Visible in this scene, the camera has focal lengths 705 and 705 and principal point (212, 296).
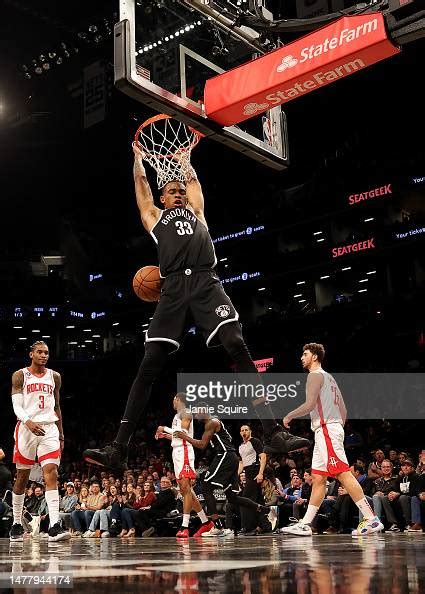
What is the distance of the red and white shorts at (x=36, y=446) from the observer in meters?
6.92

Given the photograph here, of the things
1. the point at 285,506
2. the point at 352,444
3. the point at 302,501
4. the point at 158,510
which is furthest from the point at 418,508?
the point at 352,444

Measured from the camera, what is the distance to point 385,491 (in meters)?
10.7

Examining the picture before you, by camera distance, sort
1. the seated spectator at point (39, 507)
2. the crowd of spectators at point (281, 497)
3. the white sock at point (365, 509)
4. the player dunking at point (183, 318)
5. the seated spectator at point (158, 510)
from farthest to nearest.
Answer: the seated spectator at point (39, 507)
the seated spectator at point (158, 510)
the crowd of spectators at point (281, 497)
the white sock at point (365, 509)
the player dunking at point (183, 318)

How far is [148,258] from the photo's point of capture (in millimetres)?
36969

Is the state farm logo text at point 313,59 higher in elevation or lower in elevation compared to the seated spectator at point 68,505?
higher

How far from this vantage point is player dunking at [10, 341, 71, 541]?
6848 mm

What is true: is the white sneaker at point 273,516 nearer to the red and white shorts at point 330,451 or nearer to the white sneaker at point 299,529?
the white sneaker at point 299,529

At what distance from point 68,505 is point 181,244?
11.6 m

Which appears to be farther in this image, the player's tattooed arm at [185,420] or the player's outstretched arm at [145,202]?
the player's tattooed arm at [185,420]

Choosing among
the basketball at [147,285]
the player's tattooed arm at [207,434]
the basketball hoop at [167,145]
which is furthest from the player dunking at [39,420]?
the basketball hoop at [167,145]

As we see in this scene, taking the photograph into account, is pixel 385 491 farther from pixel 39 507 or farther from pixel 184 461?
A: pixel 39 507

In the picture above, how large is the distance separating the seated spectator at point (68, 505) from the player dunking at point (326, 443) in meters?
9.08

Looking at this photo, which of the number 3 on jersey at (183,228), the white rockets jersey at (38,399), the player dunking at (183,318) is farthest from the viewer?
the white rockets jersey at (38,399)

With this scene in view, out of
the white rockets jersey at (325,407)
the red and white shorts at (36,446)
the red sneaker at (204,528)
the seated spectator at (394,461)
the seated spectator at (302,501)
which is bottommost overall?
the red sneaker at (204,528)
